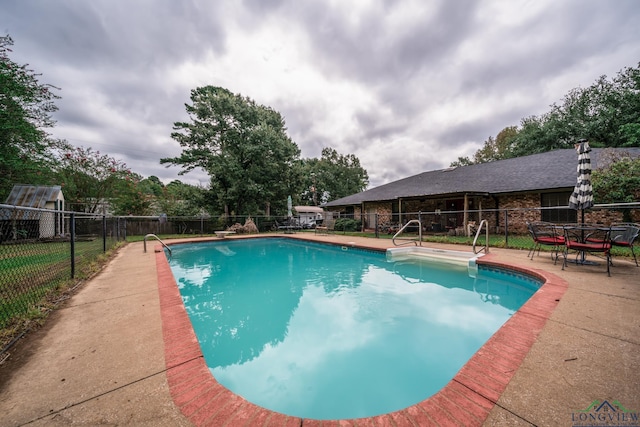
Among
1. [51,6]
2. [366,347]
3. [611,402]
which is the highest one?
[51,6]

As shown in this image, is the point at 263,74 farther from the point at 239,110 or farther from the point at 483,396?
the point at 483,396

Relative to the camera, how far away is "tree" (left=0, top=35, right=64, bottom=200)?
9.70m

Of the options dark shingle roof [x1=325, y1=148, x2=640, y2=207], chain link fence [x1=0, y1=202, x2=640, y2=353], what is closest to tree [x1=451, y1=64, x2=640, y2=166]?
dark shingle roof [x1=325, y1=148, x2=640, y2=207]

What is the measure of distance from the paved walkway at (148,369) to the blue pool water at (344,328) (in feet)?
2.92

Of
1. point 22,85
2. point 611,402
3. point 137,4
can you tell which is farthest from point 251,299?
point 22,85

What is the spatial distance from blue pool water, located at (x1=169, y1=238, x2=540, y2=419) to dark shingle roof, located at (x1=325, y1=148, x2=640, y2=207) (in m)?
8.54

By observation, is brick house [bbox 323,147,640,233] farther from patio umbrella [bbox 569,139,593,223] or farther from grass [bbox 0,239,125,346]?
grass [bbox 0,239,125,346]

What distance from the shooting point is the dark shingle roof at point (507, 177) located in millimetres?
11344

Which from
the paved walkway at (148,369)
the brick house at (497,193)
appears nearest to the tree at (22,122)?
the paved walkway at (148,369)

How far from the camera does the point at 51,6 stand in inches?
258

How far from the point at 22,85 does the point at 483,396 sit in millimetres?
18228

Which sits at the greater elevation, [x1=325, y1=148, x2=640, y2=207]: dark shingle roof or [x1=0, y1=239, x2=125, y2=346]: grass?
[x1=325, y1=148, x2=640, y2=207]: dark shingle roof

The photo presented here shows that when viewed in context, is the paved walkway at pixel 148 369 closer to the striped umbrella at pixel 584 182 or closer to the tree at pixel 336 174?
the striped umbrella at pixel 584 182

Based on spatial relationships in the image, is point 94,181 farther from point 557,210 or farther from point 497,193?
point 557,210
